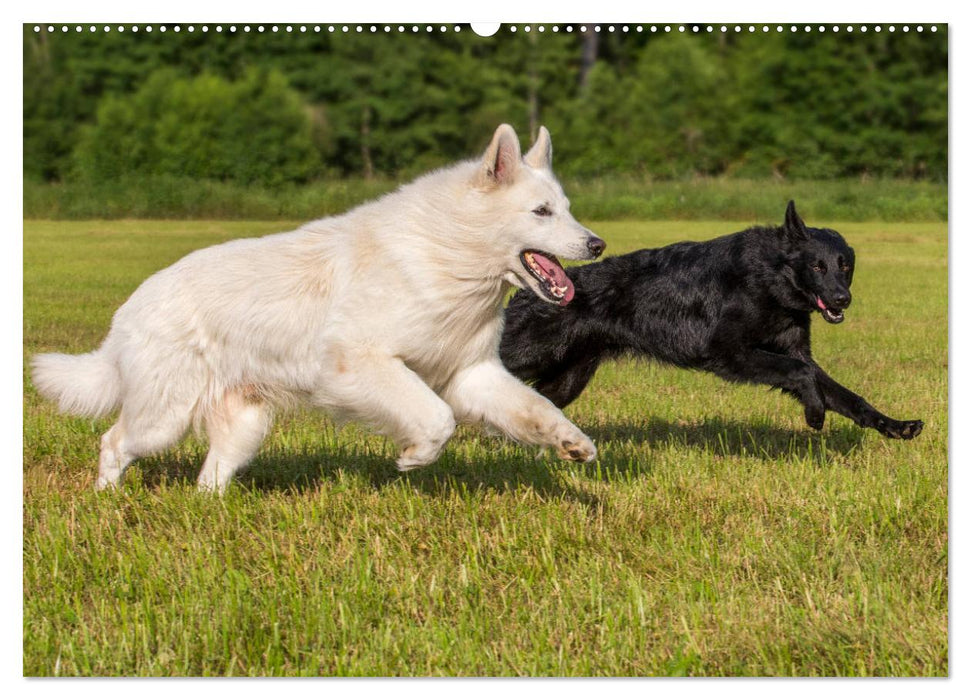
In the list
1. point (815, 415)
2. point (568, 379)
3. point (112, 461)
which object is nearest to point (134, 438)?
point (112, 461)

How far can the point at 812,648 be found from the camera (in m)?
3.68

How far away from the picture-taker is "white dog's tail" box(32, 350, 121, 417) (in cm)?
544

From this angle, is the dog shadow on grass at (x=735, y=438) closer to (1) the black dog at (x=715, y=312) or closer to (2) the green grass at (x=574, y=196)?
(1) the black dog at (x=715, y=312)

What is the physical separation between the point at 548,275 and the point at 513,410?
602 mm

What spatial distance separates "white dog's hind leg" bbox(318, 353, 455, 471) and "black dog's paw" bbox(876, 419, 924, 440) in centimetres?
248

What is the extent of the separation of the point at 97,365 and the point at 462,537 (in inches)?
80.3

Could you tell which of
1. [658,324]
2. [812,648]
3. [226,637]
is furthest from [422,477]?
[812,648]

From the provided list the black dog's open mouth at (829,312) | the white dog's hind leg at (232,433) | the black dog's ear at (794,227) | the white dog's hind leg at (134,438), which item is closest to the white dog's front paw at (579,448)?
the white dog's hind leg at (232,433)

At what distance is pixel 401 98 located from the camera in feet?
27.7

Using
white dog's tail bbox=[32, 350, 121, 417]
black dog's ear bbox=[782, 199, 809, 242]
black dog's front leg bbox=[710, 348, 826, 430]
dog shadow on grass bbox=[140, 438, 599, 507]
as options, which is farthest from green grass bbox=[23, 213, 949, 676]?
black dog's ear bbox=[782, 199, 809, 242]

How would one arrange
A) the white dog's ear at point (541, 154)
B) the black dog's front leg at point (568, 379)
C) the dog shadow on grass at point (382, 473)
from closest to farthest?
the white dog's ear at point (541, 154) < the dog shadow on grass at point (382, 473) < the black dog's front leg at point (568, 379)

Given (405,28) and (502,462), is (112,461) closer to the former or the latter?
(502,462)

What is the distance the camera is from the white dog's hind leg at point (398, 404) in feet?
15.1

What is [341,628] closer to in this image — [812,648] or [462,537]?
[462,537]
